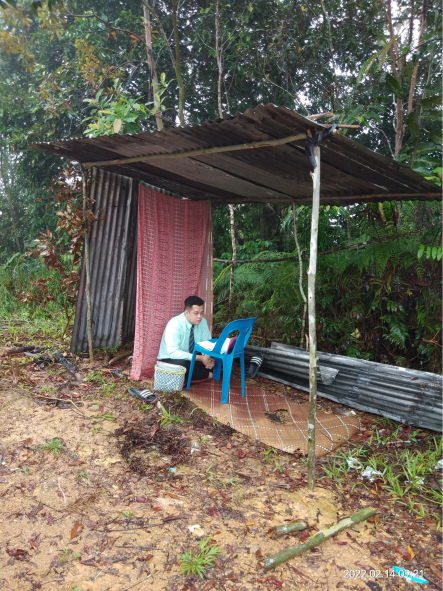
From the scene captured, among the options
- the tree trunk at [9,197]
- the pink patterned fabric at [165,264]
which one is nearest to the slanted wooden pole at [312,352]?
the pink patterned fabric at [165,264]

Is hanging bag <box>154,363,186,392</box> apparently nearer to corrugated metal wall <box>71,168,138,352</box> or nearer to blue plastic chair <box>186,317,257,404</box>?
blue plastic chair <box>186,317,257,404</box>

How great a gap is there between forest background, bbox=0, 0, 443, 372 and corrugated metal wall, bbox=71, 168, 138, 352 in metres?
0.27

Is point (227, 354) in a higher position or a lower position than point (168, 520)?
higher

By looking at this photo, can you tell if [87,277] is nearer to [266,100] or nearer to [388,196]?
[388,196]

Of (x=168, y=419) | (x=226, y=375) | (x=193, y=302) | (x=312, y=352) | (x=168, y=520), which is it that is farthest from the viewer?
(x=193, y=302)

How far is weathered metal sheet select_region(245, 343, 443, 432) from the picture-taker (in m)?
4.13

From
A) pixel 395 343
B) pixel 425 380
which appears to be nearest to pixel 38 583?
pixel 425 380

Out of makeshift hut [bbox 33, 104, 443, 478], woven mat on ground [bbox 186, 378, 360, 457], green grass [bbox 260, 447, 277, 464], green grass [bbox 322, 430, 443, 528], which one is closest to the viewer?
green grass [bbox 322, 430, 443, 528]

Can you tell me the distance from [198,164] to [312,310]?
202 centimetres

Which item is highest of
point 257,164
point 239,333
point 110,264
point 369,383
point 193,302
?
point 257,164

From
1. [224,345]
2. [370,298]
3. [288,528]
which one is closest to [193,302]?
[224,345]

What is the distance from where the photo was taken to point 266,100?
967 cm

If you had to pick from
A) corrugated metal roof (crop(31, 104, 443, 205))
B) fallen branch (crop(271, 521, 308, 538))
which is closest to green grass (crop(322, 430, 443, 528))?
fallen branch (crop(271, 521, 308, 538))

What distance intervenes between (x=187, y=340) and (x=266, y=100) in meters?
6.81
